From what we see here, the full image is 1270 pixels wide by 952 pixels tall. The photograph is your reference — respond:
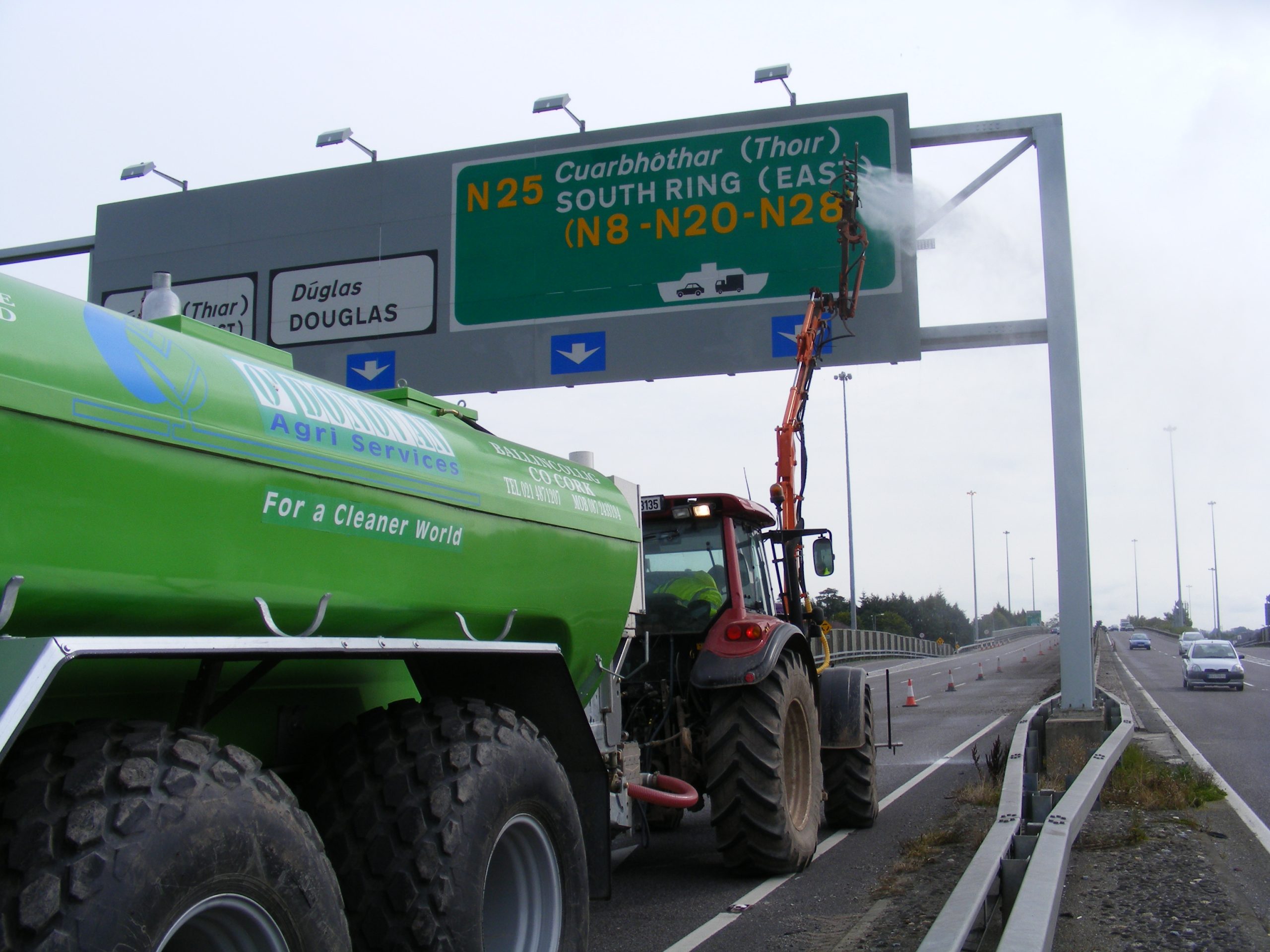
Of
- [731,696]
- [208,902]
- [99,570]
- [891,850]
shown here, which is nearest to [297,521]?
[99,570]

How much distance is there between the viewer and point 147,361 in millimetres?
2959

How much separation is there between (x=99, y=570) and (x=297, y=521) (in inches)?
27.2

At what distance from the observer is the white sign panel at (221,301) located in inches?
536

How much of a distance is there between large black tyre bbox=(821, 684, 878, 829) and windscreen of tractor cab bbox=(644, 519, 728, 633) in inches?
71.6

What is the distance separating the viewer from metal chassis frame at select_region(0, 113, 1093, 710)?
39.0 feet

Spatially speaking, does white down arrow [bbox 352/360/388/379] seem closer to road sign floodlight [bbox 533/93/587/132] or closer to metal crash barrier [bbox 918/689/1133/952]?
road sign floodlight [bbox 533/93/587/132]

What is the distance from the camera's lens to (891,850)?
829 centimetres

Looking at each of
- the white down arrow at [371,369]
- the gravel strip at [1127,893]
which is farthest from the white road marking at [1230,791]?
the white down arrow at [371,369]

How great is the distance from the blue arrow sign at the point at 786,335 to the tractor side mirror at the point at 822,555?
352cm

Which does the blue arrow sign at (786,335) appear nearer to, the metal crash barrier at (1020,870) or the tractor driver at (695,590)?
the tractor driver at (695,590)

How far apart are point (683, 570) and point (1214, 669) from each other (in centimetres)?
2860

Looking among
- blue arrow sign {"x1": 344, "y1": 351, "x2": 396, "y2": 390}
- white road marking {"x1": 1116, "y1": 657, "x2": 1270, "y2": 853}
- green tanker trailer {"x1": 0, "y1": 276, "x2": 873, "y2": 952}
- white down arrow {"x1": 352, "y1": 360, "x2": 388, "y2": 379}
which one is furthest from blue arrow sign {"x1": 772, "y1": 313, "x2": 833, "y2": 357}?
green tanker trailer {"x1": 0, "y1": 276, "x2": 873, "y2": 952}

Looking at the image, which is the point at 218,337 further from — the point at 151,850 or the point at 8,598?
the point at 151,850

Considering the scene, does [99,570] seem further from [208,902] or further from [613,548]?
[613,548]
